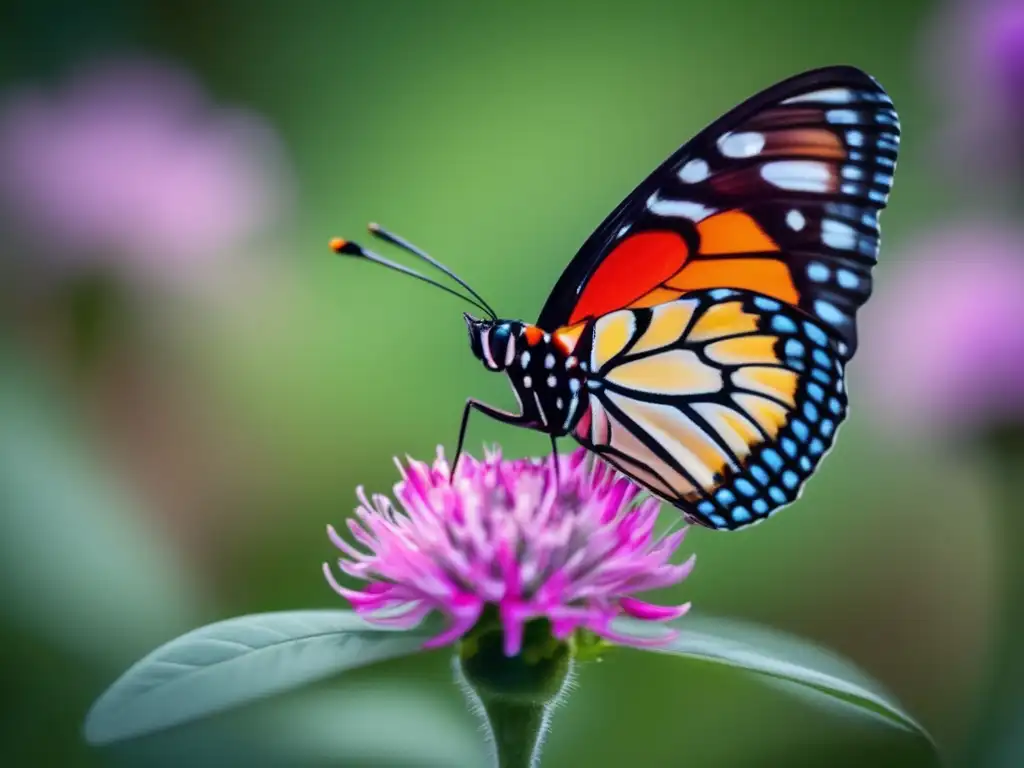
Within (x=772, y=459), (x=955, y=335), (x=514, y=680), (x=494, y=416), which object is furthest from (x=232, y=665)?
(x=955, y=335)

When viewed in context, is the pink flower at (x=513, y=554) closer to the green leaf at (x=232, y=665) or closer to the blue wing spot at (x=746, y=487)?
the green leaf at (x=232, y=665)

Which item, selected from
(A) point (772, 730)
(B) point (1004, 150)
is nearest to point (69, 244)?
(A) point (772, 730)

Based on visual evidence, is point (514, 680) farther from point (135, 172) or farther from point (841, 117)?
point (135, 172)

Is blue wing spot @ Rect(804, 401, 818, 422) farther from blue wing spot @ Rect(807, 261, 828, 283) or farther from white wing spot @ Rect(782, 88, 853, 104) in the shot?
white wing spot @ Rect(782, 88, 853, 104)

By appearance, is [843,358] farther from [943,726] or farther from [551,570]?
[943,726]

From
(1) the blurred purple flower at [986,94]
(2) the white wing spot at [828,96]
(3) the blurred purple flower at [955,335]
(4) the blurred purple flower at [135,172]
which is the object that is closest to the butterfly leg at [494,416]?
(2) the white wing spot at [828,96]
